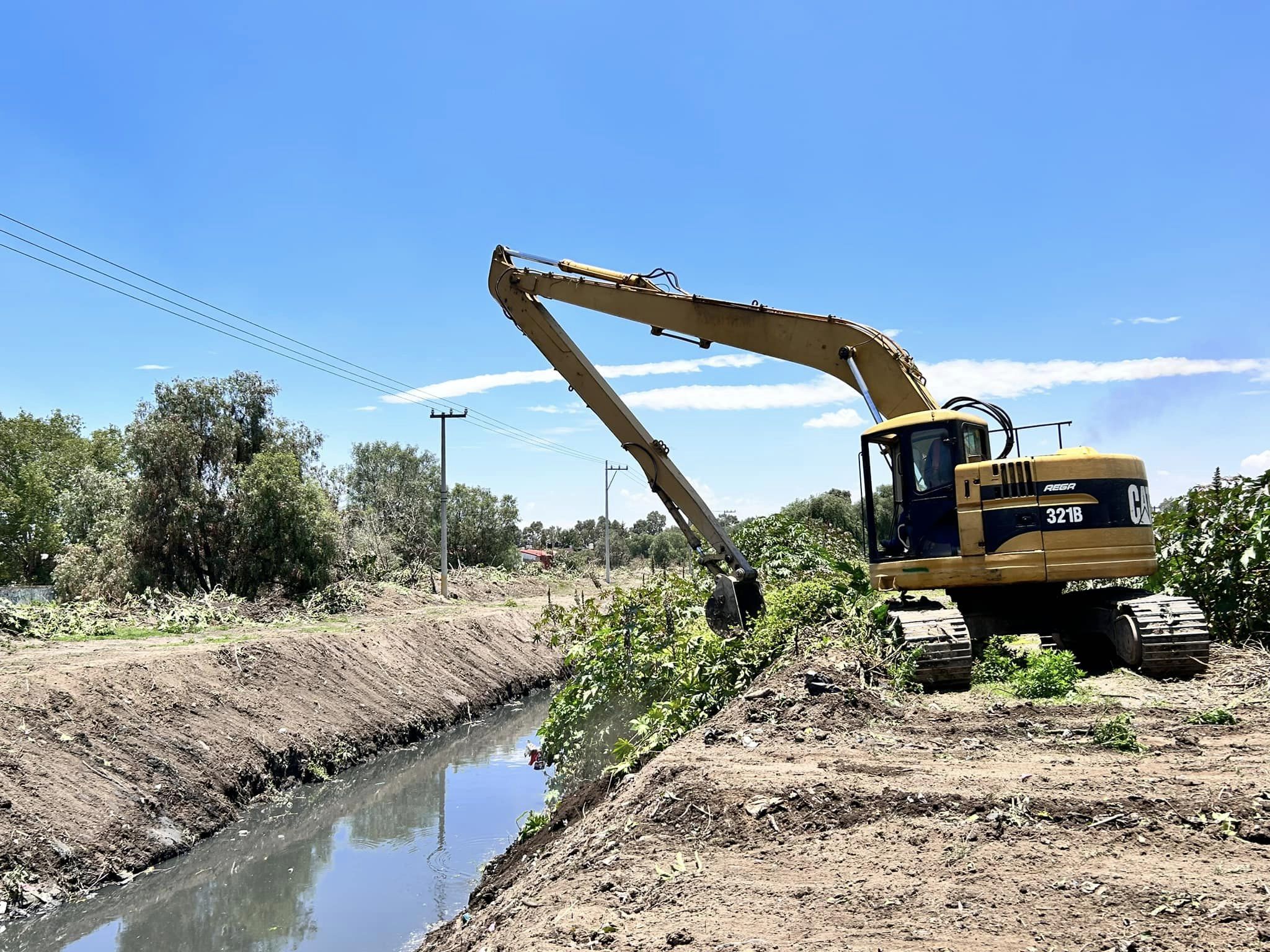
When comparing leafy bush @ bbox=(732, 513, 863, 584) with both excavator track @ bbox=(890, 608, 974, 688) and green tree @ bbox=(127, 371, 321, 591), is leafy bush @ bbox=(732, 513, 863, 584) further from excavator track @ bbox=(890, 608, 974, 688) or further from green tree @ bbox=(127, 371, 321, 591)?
green tree @ bbox=(127, 371, 321, 591)

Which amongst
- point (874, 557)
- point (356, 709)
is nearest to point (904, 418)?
point (874, 557)

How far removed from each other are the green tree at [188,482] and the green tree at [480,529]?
23.2 m

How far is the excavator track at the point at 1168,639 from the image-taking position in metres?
8.43

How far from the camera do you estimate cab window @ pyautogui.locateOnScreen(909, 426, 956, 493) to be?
29.5 ft

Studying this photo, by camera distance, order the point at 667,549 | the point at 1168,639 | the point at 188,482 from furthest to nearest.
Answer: the point at 667,549, the point at 188,482, the point at 1168,639

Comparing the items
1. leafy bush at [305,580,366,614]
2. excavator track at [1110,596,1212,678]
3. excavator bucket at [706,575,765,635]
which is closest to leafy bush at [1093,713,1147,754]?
excavator track at [1110,596,1212,678]

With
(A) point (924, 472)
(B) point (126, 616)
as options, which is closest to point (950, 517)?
(A) point (924, 472)

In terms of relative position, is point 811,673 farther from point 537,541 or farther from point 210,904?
point 537,541

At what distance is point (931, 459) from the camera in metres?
9.09

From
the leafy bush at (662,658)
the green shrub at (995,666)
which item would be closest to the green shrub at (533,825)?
the leafy bush at (662,658)

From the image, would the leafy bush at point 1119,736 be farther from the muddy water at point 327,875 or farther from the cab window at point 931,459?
the muddy water at point 327,875

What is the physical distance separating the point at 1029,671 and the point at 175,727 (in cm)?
1116

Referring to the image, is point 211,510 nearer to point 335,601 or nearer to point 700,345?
point 335,601

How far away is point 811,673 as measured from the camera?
7734 mm
